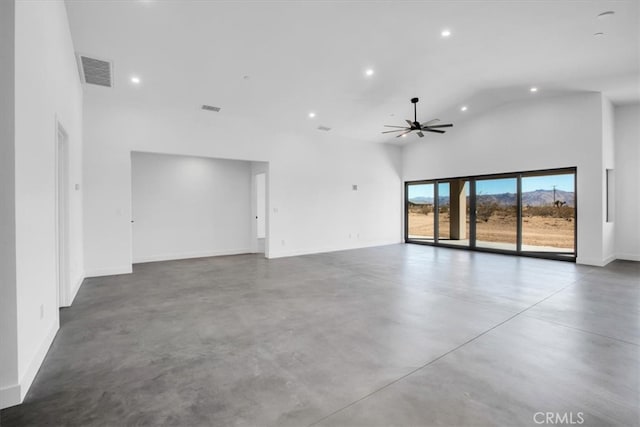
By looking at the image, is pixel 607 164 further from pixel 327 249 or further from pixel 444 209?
pixel 327 249

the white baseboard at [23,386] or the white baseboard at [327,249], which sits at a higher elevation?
the white baseboard at [327,249]

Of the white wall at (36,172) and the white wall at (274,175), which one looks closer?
the white wall at (36,172)

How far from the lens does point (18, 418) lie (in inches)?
77.3

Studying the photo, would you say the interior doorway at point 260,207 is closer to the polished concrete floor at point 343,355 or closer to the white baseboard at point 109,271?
the white baseboard at point 109,271

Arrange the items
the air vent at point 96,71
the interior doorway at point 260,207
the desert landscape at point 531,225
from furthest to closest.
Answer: the interior doorway at point 260,207 → the desert landscape at point 531,225 → the air vent at point 96,71

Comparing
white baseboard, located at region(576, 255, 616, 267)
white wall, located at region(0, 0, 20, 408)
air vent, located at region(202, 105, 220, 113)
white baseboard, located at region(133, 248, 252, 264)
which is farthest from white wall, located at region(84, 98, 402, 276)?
white baseboard, located at region(576, 255, 616, 267)

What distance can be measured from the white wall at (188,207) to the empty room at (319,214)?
2.3 inches

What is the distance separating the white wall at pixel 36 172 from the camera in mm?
2189

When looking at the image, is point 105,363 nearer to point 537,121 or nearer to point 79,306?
point 79,306

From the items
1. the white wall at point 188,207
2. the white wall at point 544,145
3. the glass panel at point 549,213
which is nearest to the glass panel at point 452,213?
the white wall at point 544,145

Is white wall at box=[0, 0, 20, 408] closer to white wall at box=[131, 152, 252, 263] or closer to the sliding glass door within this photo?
white wall at box=[131, 152, 252, 263]

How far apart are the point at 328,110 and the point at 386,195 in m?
4.30

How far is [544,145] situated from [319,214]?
6.09 m

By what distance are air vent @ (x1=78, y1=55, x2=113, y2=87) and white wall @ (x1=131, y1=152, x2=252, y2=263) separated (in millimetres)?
2092
